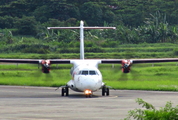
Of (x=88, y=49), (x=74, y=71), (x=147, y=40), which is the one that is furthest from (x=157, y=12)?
(x=74, y=71)

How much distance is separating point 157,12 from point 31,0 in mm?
20128

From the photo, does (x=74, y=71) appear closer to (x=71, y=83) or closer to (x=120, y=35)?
(x=71, y=83)

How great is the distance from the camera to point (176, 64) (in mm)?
55000

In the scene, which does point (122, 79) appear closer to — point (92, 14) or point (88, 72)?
point (88, 72)

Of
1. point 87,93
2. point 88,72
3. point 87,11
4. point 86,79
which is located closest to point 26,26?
point 87,11

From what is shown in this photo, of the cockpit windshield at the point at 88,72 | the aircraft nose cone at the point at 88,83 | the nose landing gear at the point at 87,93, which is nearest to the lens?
the aircraft nose cone at the point at 88,83

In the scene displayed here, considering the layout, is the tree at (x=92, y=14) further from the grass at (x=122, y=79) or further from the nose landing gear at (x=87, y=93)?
the nose landing gear at (x=87, y=93)

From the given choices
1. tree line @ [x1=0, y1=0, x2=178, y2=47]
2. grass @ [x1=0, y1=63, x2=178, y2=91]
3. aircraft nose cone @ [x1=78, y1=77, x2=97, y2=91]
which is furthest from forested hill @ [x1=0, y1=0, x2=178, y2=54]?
aircraft nose cone @ [x1=78, y1=77, x2=97, y2=91]

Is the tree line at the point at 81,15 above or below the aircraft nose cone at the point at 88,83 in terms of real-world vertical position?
above

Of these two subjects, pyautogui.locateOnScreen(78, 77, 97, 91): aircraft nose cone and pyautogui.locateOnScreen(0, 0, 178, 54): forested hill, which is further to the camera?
pyautogui.locateOnScreen(0, 0, 178, 54): forested hill

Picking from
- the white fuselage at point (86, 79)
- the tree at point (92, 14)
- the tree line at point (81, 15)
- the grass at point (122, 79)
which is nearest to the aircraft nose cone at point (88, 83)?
the white fuselage at point (86, 79)

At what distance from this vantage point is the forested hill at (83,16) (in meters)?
69.6

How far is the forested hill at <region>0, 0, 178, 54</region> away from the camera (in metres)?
69.6

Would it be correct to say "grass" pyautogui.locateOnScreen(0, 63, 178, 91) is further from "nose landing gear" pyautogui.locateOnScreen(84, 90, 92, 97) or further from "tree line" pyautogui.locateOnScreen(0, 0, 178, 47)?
"tree line" pyautogui.locateOnScreen(0, 0, 178, 47)
